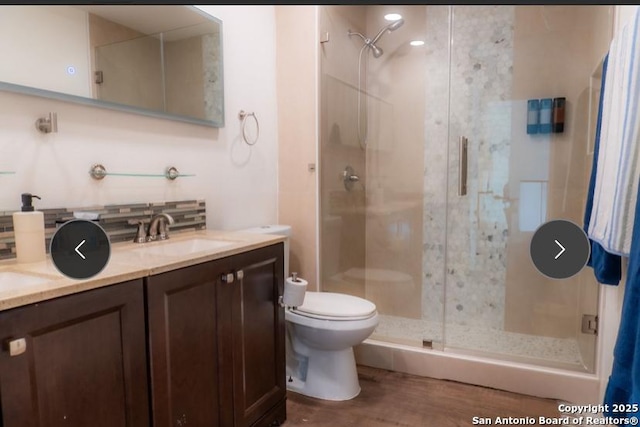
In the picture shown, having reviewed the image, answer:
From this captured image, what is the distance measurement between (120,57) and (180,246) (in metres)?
0.75

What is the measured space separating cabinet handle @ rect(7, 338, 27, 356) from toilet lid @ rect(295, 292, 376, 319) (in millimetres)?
1244

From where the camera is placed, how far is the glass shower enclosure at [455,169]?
7.93 feet

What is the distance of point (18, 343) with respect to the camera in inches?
33.1

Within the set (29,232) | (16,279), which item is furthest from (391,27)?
(16,279)

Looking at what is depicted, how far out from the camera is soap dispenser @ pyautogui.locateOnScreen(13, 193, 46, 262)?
1194 mm

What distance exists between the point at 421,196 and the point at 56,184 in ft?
7.25

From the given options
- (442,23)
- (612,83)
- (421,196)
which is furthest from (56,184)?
(442,23)

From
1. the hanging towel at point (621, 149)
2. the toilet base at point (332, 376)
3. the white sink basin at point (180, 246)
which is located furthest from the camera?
the toilet base at point (332, 376)

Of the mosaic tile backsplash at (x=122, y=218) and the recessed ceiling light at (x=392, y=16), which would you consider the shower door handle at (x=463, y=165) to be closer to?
the recessed ceiling light at (x=392, y=16)

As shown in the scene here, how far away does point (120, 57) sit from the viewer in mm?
1528

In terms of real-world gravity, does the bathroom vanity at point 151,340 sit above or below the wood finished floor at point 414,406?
Answer: above

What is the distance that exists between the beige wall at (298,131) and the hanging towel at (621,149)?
147 cm

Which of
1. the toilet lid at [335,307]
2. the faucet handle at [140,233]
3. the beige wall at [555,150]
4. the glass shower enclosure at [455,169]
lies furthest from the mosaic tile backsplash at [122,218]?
the beige wall at [555,150]

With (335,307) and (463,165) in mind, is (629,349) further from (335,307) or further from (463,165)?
(463,165)
